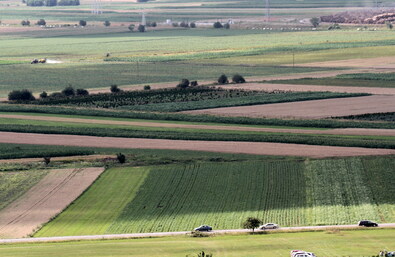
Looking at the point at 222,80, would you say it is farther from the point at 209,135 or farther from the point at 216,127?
the point at 209,135

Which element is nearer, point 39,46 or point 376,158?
point 376,158

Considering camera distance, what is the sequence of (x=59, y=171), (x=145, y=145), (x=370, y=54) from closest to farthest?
(x=59, y=171) < (x=145, y=145) < (x=370, y=54)

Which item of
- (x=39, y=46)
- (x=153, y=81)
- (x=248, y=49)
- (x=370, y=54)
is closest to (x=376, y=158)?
(x=153, y=81)

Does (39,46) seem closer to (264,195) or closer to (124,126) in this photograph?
(124,126)

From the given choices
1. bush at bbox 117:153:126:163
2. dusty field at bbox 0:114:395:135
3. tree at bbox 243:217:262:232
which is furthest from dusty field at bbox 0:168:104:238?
dusty field at bbox 0:114:395:135

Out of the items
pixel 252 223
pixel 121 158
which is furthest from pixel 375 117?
pixel 252 223

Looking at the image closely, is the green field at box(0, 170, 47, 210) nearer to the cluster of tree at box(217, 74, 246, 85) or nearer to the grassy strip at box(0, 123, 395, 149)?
the grassy strip at box(0, 123, 395, 149)
